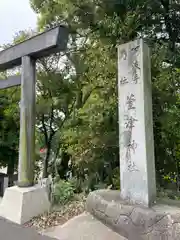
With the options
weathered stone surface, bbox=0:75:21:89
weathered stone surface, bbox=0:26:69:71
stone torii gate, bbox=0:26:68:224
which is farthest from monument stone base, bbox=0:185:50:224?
weathered stone surface, bbox=0:26:69:71

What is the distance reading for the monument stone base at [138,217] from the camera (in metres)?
2.62

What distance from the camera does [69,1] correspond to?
5.25 meters

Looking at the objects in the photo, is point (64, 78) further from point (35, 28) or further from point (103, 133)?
point (103, 133)

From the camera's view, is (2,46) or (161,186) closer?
(161,186)

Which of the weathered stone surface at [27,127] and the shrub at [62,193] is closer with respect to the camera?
the weathered stone surface at [27,127]

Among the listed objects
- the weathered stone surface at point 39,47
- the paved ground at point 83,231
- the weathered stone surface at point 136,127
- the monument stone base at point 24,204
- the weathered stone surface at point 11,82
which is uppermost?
the weathered stone surface at point 39,47

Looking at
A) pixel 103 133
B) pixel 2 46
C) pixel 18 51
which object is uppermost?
pixel 2 46

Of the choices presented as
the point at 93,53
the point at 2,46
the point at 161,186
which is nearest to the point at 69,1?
the point at 93,53

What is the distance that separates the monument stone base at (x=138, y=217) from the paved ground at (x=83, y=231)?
0.08 m

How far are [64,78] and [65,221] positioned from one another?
4105 mm

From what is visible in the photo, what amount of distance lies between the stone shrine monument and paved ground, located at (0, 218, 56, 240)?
0.86 metres

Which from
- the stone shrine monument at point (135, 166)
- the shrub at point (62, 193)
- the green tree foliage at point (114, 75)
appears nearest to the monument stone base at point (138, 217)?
the stone shrine monument at point (135, 166)

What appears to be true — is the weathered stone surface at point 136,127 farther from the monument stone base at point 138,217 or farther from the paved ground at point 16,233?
the paved ground at point 16,233

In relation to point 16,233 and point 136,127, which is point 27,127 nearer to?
point 16,233
